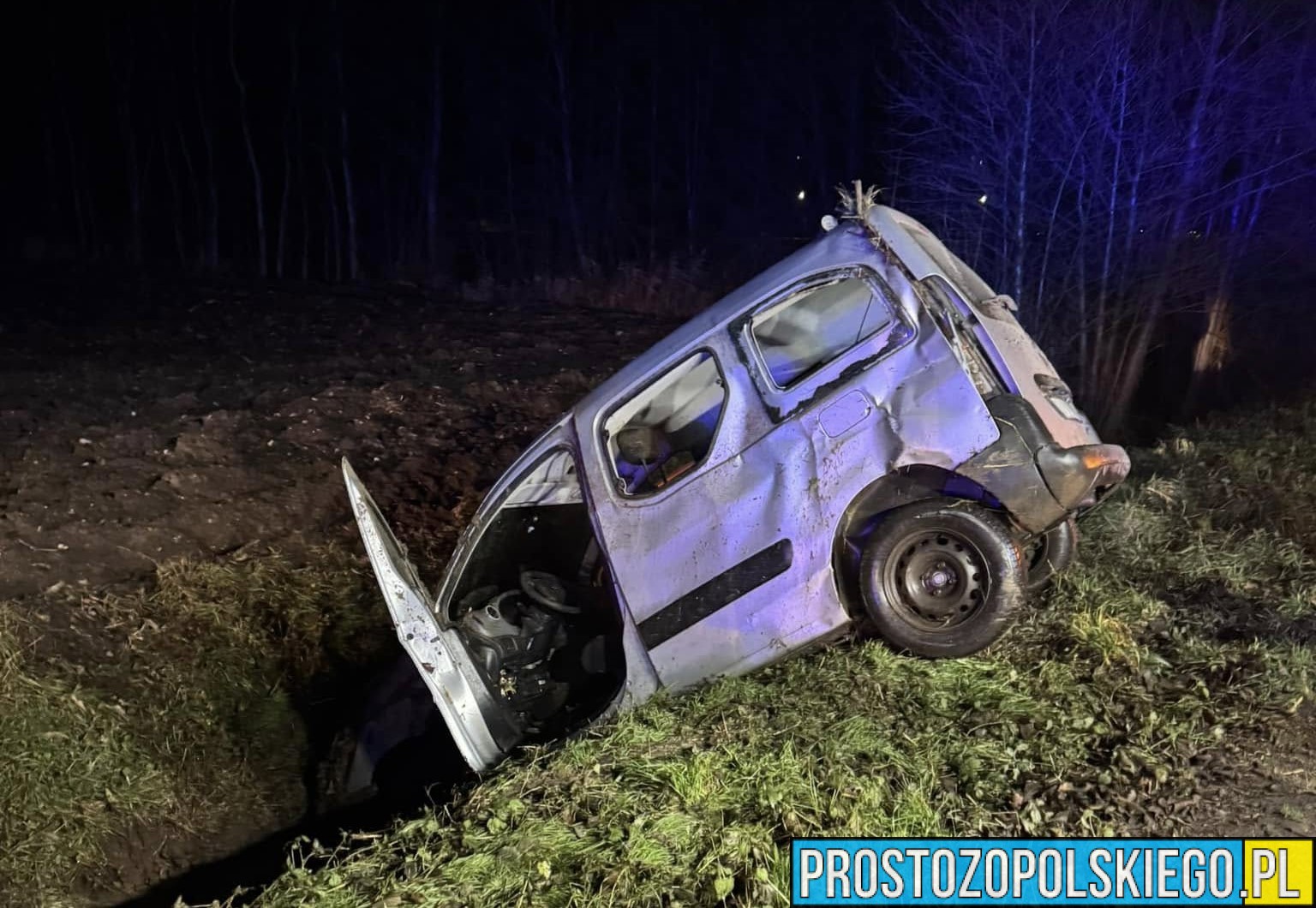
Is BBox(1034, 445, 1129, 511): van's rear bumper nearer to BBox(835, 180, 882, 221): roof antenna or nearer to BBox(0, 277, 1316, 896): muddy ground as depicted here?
BBox(0, 277, 1316, 896): muddy ground

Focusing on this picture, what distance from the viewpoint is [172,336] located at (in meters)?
12.9

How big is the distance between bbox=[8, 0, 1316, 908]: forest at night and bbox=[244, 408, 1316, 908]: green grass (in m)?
0.02

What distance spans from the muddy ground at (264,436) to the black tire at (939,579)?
0.99 m

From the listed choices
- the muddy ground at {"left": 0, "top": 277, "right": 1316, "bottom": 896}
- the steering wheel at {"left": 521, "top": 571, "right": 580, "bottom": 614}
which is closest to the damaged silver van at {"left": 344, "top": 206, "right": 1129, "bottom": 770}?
the steering wheel at {"left": 521, "top": 571, "right": 580, "bottom": 614}

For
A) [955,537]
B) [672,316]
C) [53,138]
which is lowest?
[955,537]

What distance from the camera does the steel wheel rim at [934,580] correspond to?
13.3ft

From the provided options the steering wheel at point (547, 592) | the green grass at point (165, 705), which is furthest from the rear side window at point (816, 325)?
the green grass at point (165, 705)

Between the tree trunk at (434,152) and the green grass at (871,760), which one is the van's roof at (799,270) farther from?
the tree trunk at (434,152)

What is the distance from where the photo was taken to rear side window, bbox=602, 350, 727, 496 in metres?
4.48

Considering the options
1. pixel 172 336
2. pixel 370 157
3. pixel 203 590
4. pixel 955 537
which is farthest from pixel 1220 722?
pixel 370 157

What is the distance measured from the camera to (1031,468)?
154 inches

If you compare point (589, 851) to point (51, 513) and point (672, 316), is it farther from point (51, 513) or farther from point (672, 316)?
point (672, 316)

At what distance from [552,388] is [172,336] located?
596 cm

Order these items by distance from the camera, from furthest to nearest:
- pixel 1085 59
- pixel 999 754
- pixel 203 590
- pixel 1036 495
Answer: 1. pixel 1085 59
2. pixel 203 590
3. pixel 1036 495
4. pixel 999 754
